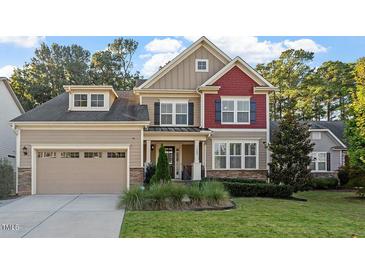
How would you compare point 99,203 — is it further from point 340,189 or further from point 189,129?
point 340,189

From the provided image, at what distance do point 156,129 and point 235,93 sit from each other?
514 cm

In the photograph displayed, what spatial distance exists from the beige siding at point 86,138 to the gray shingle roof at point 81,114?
2.02 ft

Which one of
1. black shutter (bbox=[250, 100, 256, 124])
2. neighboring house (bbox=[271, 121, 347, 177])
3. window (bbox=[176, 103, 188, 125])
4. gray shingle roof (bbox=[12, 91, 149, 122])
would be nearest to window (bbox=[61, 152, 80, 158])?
gray shingle roof (bbox=[12, 91, 149, 122])

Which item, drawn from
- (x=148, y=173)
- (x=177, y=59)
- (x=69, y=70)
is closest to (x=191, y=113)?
(x=177, y=59)

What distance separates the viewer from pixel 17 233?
8.56 meters

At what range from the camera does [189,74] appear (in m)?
20.5

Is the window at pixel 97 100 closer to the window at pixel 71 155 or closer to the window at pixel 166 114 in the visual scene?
the window at pixel 71 155

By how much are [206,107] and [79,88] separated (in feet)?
24.0

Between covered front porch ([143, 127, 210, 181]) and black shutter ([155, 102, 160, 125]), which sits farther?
black shutter ([155, 102, 160, 125])

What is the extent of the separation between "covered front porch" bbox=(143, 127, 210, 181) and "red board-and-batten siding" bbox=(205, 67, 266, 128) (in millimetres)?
1339

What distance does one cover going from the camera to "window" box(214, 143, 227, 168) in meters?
19.8

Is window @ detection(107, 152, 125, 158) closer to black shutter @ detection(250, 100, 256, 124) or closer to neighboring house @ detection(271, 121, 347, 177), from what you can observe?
black shutter @ detection(250, 100, 256, 124)

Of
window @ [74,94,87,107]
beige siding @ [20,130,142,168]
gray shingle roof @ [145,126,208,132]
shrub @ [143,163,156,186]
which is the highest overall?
window @ [74,94,87,107]

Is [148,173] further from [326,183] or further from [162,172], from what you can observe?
[326,183]
